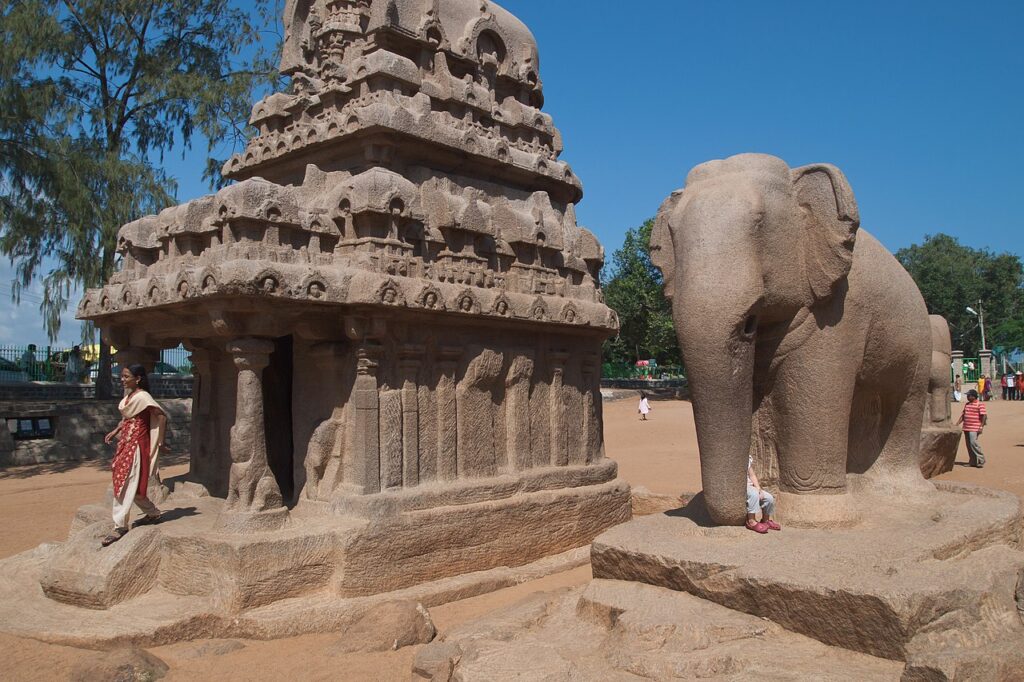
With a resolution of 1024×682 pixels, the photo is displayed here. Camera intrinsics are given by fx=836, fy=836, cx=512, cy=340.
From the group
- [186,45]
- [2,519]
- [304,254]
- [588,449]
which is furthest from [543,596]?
[186,45]

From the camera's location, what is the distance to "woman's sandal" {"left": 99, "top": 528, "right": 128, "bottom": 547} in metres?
6.43

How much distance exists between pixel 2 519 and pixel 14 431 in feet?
17.8

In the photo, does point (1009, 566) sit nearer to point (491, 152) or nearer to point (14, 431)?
point (491, 152)

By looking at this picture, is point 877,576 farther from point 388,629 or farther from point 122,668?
point 122,668

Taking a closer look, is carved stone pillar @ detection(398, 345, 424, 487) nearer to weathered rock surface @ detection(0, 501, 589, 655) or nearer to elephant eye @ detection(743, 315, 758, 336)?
weathered rock surface @ detection(0, 501, 589, 655)

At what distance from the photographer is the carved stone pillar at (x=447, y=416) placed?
7426mm

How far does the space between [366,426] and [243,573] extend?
152 centimetres

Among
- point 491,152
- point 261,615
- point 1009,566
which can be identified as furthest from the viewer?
point 491,152

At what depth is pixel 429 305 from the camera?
701cm

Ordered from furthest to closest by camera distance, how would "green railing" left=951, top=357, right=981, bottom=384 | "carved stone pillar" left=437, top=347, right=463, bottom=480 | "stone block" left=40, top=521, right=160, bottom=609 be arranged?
"green railing" left=951, top=357, right=981, bottom=384 < "carved stone pillar" left=437, top=347, right=463, bottom=480 < "stone block" left=40, top=521, right=160, bottom=609

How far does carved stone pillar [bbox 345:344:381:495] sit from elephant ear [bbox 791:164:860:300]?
361 centimetres

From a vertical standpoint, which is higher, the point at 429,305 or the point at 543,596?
the point at 429,305

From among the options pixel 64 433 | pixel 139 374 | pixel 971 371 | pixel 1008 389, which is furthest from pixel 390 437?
pixel 971 371

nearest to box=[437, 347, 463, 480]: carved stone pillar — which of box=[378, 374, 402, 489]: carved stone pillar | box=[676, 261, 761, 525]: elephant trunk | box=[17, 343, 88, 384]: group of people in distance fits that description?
box=[378, 374, 402, 489]: carved stone pillar
